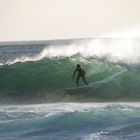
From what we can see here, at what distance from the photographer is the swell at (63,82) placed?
2548 centimetres

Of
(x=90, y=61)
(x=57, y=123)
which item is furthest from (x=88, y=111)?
(x=90, y=61)

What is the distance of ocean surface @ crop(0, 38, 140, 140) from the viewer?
17281mm

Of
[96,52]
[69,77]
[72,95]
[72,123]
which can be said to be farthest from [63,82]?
[72,123]

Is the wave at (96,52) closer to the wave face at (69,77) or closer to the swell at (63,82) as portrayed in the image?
the wave face at (69,77)

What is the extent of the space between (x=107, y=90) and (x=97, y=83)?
1186 millimetres

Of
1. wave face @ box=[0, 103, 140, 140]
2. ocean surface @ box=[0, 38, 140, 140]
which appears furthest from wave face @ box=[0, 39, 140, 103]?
wave face @ box=[0, 103, 140, 140]

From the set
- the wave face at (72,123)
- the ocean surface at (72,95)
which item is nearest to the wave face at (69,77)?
the ocean surface at (72,95)

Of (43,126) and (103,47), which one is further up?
(103,47)

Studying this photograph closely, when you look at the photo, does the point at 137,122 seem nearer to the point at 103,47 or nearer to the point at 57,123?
the point at 57,123

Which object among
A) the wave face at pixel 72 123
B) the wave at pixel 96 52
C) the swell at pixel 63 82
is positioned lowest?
the wave face at pixel 72 123

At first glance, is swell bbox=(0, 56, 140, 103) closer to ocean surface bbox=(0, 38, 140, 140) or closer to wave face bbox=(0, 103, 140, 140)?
ocean surface bbox=(0, 38, 140, 140)

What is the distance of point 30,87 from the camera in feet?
91.3

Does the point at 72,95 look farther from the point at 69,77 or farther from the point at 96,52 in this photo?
the point at 96,52

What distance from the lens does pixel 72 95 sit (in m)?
25.7
